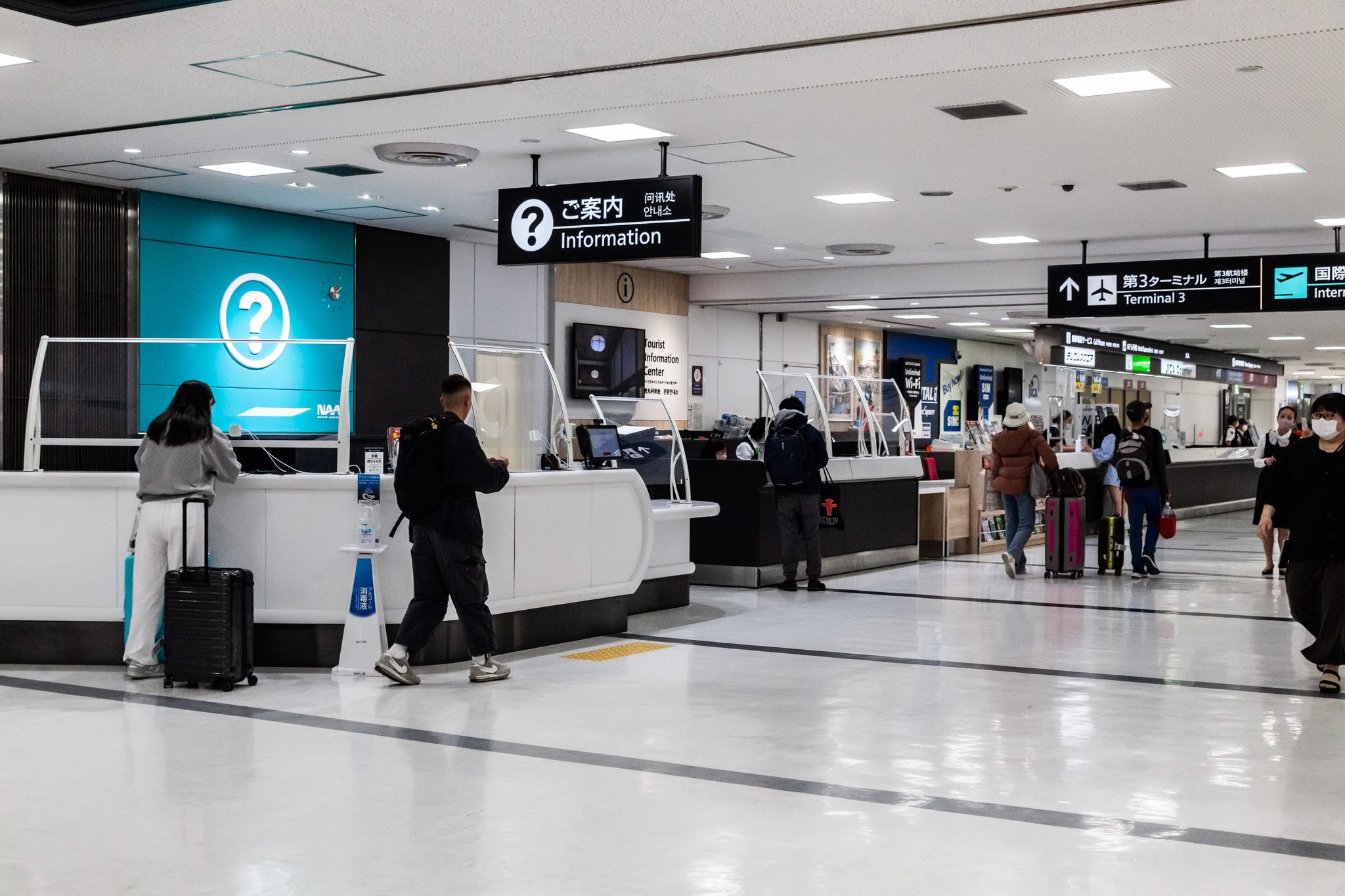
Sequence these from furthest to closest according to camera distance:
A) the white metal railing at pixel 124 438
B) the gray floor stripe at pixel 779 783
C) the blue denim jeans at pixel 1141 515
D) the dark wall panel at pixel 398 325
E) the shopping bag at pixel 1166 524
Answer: the dark wall panel at pixel 398 325 < the shopping bag at pixel 1166 524 < the blue denim jeans at pixel 1141 515 < the white metal railing at pixel 124 438 < the gray floor stripe at pixel 779 783

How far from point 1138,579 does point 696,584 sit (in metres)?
3.91

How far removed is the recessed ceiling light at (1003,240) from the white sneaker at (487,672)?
7953 millimetres

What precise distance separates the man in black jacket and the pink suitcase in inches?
257

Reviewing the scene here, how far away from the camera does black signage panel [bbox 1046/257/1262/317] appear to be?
11.3m

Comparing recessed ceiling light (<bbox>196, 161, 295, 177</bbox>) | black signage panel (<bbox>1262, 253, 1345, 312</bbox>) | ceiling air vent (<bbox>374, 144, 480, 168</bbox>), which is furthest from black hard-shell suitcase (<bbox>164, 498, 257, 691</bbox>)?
black signage panel (<bbox>1262, 253, 1345, 312</bbox>)

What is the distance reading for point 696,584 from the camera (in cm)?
1066

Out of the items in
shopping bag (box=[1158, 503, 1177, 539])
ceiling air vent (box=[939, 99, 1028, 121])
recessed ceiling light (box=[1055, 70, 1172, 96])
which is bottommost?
shopping bag (box=[1158, 503, 1177, 539])

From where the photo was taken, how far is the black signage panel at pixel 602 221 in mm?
8148

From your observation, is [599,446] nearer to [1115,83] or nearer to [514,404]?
[514,404]

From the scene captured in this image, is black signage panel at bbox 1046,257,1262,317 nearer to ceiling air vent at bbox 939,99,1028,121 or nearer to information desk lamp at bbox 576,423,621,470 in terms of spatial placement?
ceiling air vent at bbox 939,99,1028,121

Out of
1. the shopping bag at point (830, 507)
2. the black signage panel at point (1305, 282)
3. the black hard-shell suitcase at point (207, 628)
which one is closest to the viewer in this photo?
the black hard-shell suitcase at point (207, 628)

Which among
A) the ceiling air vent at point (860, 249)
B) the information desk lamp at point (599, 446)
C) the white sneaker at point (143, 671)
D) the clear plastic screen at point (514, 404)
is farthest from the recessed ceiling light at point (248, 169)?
the ceiling air vent at point (860, 249)

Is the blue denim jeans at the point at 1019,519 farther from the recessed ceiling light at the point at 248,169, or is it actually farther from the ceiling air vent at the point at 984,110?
the recessed ceiling light at the point at 248,169

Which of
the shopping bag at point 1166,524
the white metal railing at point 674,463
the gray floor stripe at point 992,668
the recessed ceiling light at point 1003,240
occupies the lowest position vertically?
the gray floor stripe at point 992,668
